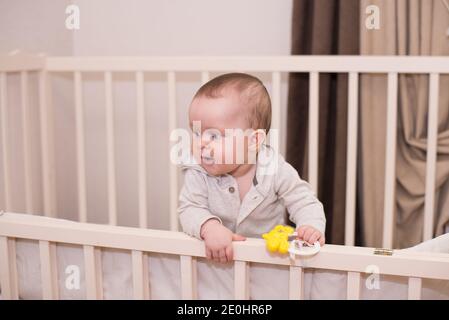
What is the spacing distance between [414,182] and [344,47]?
1.18ft

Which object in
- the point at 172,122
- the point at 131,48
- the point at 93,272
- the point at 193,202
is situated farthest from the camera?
the point at 131,48

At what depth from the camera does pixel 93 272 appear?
81cm

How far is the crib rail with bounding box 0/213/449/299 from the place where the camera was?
2.31ft

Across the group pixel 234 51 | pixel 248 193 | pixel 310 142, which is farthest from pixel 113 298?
pixel 234 51

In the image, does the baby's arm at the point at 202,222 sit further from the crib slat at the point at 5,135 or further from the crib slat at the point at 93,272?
the crib slat at the point at 5,135

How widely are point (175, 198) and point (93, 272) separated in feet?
1.58

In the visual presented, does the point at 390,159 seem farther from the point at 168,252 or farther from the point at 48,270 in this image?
the point at 48,270

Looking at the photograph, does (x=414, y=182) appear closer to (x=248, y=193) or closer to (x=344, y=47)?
(x=344, y=47)

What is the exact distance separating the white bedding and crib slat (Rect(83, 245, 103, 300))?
2 centimetres

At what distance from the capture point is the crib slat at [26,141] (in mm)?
1274

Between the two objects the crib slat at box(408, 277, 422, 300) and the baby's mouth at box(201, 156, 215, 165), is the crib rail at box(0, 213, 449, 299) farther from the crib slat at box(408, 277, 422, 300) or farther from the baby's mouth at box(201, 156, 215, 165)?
the baby's mouth at box(201, 156, 215, 165)

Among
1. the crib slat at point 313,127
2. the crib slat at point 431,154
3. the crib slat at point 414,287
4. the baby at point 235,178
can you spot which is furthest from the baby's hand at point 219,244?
the crib slat at point 431,154

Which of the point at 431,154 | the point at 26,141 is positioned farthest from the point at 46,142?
the point at 431,154

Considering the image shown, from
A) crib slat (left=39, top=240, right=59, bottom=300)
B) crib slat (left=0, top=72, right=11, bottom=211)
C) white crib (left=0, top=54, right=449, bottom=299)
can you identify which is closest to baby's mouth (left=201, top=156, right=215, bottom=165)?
white crib (left=0, top=54, right=449, bottom=299)
